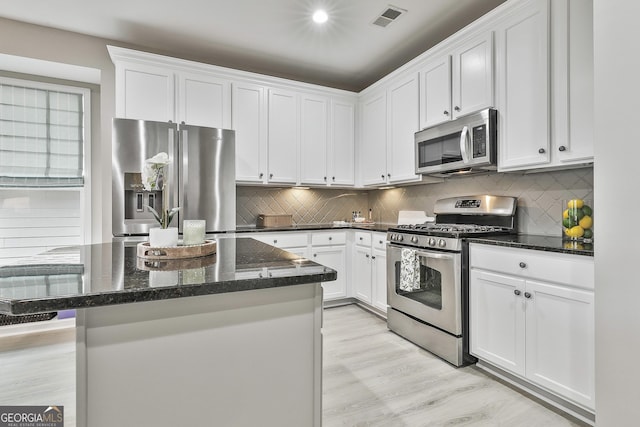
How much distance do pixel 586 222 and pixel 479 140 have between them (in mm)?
912

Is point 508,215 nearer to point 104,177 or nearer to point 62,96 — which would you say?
point 104,177

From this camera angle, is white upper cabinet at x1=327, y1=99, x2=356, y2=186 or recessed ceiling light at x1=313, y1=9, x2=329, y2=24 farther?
white upper cabinet at x1=327, y1=99, x2=356, y2=186

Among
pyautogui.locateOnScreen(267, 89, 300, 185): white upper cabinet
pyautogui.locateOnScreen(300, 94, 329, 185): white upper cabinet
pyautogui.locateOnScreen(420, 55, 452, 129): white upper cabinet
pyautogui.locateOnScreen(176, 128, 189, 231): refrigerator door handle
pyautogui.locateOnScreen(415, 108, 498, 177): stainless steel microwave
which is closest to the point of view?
pyautogui.locateOnScreen(415, 108, 498, 177): stainless steel microwave

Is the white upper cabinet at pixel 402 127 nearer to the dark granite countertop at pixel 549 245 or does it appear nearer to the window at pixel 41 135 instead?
the dark granite countertop at pixel 549 245

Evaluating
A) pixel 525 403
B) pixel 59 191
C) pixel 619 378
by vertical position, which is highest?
pixel 59 191

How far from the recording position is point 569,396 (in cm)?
174

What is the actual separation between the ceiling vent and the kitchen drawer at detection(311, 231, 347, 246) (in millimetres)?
2139

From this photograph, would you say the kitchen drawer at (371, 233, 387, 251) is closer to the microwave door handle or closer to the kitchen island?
the microwave door handle

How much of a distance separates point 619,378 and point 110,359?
6.51ft

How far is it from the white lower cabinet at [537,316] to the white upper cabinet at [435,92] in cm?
132

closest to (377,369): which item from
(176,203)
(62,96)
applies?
(176,203)

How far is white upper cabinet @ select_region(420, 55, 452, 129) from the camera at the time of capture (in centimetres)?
285

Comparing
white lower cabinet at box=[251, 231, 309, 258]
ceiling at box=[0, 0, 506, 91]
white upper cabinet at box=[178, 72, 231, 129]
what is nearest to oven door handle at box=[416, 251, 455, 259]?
white lower cabinet at box=[251, 231, 309, 258]

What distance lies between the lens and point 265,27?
119 inches
